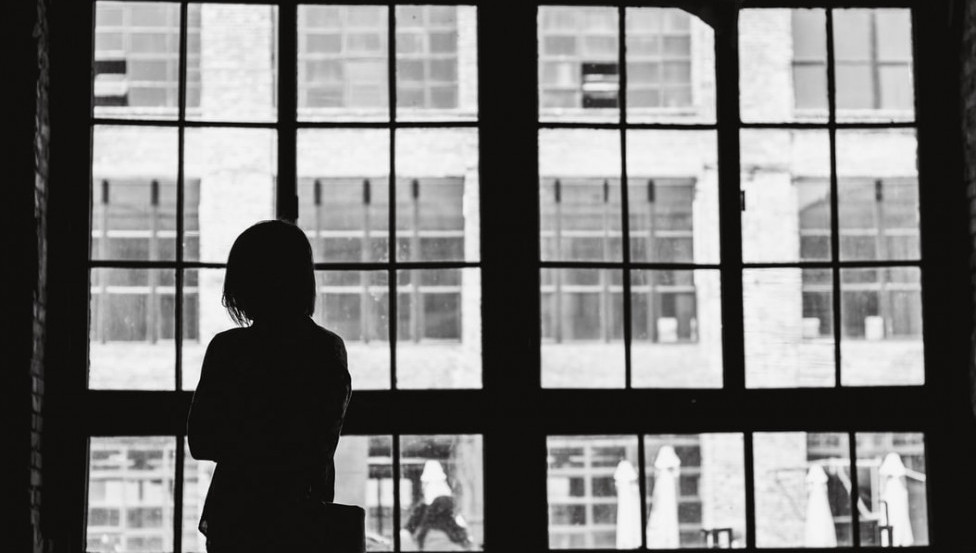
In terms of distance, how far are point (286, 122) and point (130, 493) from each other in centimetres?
185

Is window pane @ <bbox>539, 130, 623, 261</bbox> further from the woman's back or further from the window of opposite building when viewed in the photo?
the woman's back

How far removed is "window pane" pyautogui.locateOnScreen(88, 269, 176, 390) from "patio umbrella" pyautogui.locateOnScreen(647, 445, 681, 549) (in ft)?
7.94

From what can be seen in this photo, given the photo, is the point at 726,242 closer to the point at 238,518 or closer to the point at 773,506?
the point at 238,518

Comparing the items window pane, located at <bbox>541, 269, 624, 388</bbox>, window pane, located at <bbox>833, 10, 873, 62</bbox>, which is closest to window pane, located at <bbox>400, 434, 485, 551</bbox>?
window pane, located at <bbox>833, 10, 873, 62</bbox>

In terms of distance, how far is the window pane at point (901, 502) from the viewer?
3.95 m

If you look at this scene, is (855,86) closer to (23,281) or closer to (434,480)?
(434,480)

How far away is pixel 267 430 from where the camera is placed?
2.15 meters

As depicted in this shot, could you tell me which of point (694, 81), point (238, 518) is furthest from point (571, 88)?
point (238, 518)

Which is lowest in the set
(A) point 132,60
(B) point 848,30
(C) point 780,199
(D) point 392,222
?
(D) point 392,222

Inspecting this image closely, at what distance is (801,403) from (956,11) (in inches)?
57.9

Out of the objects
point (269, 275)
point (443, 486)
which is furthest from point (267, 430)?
point (443, 486)

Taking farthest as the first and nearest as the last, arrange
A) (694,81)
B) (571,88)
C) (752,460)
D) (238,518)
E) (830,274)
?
1. (694,81)
2. (571,88)
3. (830,274)
4. (752,460)
5. (238,518)

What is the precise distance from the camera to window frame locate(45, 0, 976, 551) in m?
3.67

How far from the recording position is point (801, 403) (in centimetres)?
381
